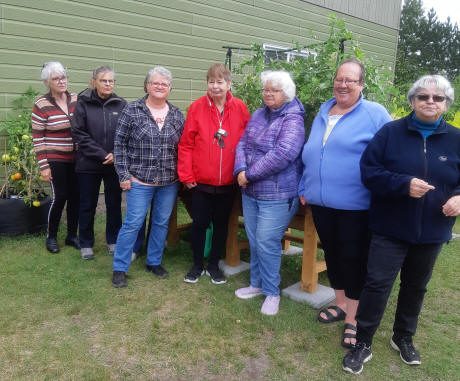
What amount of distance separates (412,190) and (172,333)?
1.75 m

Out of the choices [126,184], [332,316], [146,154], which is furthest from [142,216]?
[332,316]

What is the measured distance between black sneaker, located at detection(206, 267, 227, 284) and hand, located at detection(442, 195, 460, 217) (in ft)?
6.48

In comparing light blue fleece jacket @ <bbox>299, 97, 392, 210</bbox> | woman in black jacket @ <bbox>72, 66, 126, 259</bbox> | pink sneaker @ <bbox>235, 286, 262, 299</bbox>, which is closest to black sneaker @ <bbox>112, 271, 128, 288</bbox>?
woman in black jacket @ <bbox>72, 66, 126, 259</bbox>

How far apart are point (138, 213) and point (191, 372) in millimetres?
1390

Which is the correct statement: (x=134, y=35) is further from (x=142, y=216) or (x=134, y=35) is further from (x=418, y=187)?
(x=418, y=187)

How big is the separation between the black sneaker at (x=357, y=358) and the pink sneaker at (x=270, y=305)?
2.30 ft

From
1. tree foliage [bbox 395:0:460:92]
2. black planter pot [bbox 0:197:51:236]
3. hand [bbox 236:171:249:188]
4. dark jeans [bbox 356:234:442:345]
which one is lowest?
black planter pot [bbox 0:197:51:236]

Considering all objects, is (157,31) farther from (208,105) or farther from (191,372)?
(191,372)

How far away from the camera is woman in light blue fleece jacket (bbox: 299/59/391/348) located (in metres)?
2.67

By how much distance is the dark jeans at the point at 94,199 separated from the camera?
405cm

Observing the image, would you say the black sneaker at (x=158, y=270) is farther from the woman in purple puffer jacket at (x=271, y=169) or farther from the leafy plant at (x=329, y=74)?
the leafy plant at (x=329, y=74)

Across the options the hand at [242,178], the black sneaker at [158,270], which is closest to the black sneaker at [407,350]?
the hand at [242,178]

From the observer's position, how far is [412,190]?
2.27m

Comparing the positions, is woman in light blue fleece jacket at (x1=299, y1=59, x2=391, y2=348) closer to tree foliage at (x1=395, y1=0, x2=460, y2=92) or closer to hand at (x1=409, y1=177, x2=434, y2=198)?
hand at (x1=409, y1=177, x2=434, y2=198)
